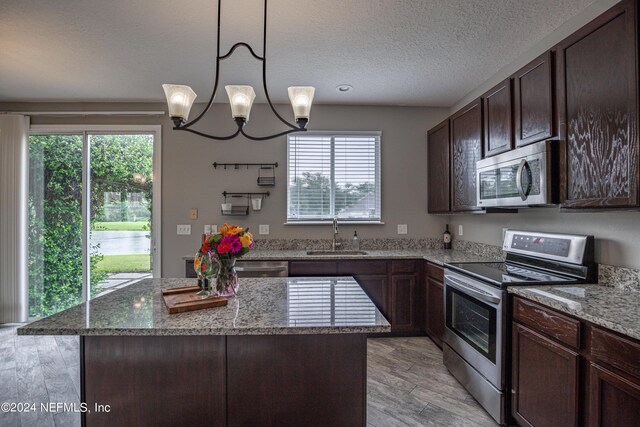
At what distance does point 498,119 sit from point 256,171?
99.3 inches

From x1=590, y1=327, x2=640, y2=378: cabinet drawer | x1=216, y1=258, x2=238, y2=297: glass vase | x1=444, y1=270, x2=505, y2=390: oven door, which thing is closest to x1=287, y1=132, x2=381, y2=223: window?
x1=444, y1=270, x2=505, y2=390: oven door

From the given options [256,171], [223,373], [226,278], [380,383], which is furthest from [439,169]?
[223,373]

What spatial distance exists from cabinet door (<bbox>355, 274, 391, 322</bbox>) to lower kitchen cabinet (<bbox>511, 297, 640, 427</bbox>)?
1426 mm

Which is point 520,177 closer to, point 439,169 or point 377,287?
point 439,169

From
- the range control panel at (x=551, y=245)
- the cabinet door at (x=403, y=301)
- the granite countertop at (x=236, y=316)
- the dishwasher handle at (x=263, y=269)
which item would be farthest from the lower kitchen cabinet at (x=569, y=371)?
the dishwasher handle at (x=263, y=269)

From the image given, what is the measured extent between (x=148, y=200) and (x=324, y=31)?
2.81 metres

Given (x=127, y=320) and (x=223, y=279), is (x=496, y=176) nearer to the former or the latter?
(x=223, y=279)

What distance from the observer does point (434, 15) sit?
2082mm

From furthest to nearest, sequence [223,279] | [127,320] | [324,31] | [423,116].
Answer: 1. [423,116]
2. [324,31]
3. [223,279]
4. [127,320]

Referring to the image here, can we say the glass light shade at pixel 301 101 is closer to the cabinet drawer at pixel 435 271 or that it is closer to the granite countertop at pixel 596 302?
the granite countertop at pixel 596 302

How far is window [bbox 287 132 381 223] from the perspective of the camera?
3.76 m

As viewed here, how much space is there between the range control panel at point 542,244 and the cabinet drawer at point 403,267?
959 mm

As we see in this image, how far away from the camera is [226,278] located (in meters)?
1.68

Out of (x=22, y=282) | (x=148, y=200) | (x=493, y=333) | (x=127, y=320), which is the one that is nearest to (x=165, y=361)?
(x=127, y=320)
